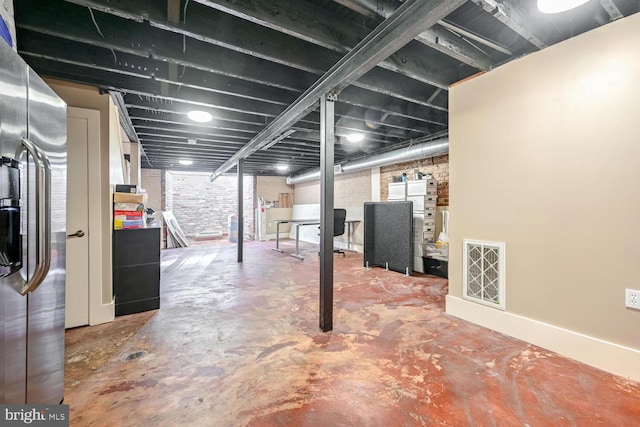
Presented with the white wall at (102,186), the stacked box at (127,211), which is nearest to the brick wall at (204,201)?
the stacked box at (127,211)

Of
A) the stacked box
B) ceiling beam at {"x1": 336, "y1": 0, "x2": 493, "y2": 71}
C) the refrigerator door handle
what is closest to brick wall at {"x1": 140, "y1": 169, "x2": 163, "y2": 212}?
the stacked box

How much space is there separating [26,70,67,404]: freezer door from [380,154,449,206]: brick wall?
4.96 meters

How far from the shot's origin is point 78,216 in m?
2.51

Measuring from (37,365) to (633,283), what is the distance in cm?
331

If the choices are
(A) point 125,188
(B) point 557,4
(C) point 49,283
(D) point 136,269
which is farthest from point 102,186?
(B) point 557,4

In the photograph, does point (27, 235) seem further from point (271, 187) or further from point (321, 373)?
point (271, 187)

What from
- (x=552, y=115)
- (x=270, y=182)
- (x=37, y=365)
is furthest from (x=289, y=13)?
(x=270, y=182)

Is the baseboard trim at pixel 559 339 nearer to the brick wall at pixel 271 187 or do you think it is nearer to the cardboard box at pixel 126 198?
the cardboard box at pixel 126 198

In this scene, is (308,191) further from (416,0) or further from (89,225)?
(416,0)

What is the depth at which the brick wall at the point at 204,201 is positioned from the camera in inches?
367

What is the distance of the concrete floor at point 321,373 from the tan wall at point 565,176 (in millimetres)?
475

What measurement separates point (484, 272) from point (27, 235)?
121 inches

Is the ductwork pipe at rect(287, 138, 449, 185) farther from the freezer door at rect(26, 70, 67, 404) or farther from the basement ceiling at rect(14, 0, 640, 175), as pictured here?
the freezer door at rect(26, 70, 67, 404)

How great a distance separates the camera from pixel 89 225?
2551 mm
